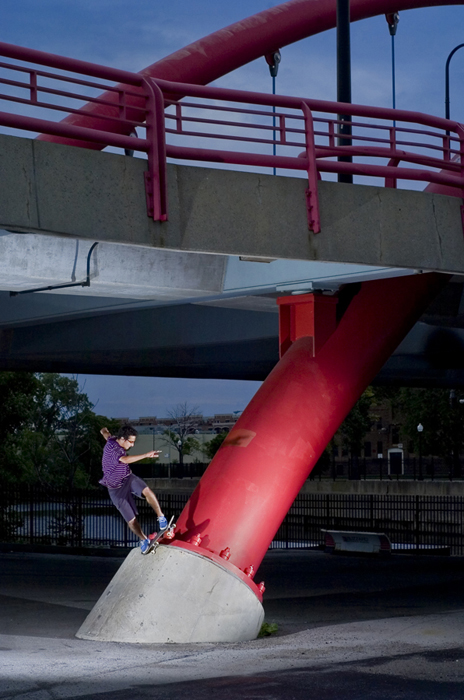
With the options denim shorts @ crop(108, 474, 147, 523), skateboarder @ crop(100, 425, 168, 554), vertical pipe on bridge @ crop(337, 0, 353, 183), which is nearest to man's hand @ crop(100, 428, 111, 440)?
skateboarder @ crop(100, 425, 168, 554)

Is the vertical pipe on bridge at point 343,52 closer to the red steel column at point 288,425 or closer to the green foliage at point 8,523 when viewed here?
the red steel column at point 288,425

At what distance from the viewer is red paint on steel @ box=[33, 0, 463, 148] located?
30.6m

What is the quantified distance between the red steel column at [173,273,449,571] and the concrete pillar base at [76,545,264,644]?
1.37 feet

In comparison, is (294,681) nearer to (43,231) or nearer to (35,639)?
(35,639)

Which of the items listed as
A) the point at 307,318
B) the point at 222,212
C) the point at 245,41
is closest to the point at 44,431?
the point at 245,41

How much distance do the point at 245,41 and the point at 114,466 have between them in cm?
2409

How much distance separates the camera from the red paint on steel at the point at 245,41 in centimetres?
3062

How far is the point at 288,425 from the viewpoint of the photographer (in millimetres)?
12828

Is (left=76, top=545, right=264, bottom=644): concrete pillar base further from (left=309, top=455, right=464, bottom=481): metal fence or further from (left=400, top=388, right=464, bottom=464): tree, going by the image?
(left=309, top=455, right=464, bottom=481): metal fence

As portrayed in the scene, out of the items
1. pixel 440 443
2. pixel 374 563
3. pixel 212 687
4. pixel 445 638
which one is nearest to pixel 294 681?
pixel 212 687

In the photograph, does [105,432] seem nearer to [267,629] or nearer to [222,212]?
[222,212]

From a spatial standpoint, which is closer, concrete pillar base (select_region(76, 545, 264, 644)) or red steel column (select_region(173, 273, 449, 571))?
concrete pillar base (select_region(76, 545, 264, 644))

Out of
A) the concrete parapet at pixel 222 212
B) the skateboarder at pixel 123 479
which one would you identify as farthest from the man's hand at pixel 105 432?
the concrete parapet at pixel 222 212

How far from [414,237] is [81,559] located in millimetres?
15986
